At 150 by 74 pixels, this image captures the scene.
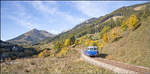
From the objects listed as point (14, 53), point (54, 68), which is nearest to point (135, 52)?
point (54, 68)

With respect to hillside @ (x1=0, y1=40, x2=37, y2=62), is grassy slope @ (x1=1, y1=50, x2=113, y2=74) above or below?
above

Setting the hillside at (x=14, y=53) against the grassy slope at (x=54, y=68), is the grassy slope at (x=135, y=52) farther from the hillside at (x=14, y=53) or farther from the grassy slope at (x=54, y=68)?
the hillside at (x=14, y=53)

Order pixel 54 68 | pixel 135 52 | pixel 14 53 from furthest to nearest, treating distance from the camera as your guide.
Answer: pixel 14 53
pixel 135 52
pixel 54 68

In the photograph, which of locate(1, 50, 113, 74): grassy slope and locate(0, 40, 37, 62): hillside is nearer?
locate(1, 50, 113, 74): grassy slope

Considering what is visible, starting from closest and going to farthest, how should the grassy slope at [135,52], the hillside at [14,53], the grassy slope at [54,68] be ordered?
1. the grassy slope at [54,68]
2. the grassy slope at [135,52]
3. the hillside at [14,53]

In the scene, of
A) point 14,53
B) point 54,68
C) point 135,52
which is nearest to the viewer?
point 54,68

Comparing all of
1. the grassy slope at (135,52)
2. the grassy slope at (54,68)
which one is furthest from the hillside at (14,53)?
the grassy slope at (135,52)

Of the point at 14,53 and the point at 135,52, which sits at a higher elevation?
the point at 135,52

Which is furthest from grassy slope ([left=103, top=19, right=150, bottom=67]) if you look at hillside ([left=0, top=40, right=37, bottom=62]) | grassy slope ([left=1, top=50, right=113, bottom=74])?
hillside ([left=0, top=40, right=37, bottom=62])

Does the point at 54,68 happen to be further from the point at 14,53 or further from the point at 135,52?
the point at 14,53

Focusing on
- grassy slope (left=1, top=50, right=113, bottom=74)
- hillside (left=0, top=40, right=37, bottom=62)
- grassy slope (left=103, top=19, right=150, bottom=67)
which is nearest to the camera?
grassy slope (left=1, top=50, right=113, bottom=74)

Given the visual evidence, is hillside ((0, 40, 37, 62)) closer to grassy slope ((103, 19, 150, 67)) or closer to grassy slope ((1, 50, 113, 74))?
grassy slope ((1, 50, 113, 74))

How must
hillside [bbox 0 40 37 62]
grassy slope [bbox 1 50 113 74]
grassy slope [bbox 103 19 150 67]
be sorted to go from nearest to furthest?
grassy slope [bbox 1 50 113 74] < grassy slope [bbox 103 19 150 67] < hillside [bbox 0 40 37 62]

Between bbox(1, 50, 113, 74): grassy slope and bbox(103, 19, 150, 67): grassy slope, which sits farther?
bbox(103, 19, 150, 67): grassy slope
